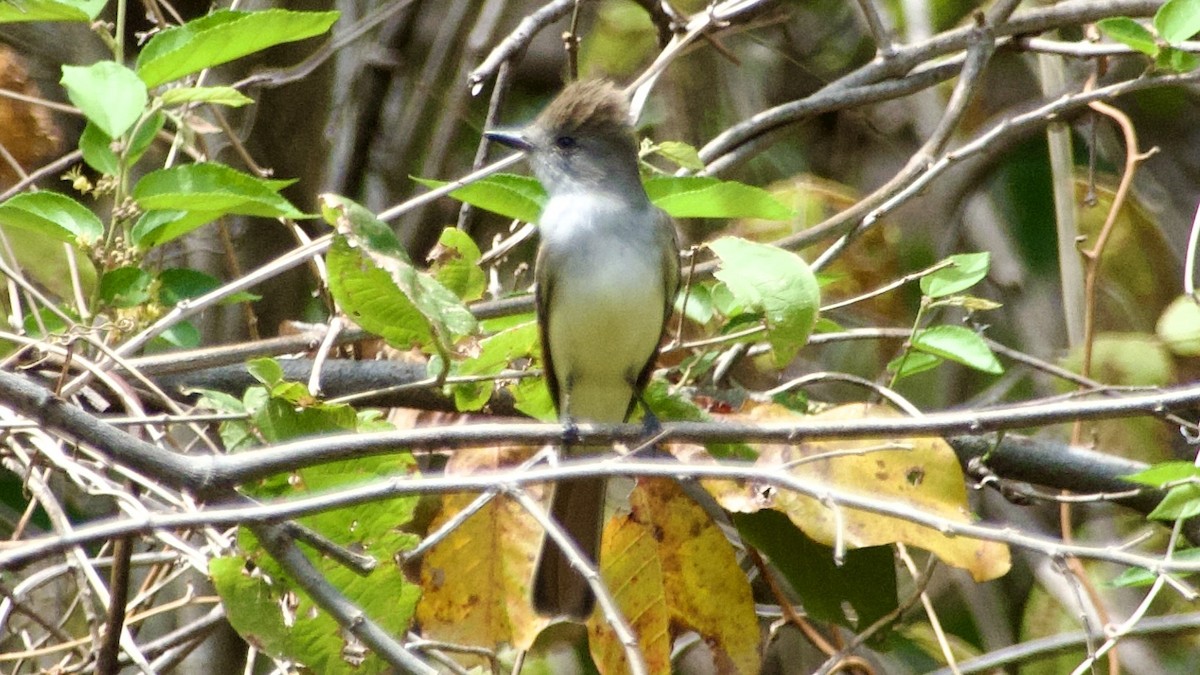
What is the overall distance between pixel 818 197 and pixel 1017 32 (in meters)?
0.69

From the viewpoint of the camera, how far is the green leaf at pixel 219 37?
2342 millimetres

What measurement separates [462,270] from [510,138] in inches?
28.9

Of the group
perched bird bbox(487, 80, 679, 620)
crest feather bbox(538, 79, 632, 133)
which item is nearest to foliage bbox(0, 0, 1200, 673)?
perched bird bbox(487, 80, 679, 620)

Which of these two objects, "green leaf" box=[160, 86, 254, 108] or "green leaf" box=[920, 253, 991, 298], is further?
"green leaf" box=[920, 253, 991, 298]

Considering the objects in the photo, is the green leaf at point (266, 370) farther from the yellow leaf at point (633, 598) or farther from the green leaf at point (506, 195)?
the yellow leaf at point (633, 598)

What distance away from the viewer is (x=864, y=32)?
17.5ft

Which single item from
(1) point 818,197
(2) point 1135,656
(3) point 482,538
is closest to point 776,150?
(1) point 818,197

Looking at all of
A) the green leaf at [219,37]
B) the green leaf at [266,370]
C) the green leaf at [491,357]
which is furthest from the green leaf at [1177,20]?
the green leaf at [266,370]

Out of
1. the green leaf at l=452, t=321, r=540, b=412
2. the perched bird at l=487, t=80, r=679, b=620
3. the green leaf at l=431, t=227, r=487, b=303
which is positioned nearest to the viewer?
the green leaf at l=452, t=321, r=540, b=412

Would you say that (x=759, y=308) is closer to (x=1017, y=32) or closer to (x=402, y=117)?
(x=1017, y=32)

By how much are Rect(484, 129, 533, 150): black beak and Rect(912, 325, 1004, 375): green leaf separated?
1.02 m

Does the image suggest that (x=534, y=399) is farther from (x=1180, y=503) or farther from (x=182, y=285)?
(x=1180, y=503)

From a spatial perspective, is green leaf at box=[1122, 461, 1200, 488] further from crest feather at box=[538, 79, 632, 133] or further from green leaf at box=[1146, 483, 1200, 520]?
crest feather at box=[538, 79, 632, 133]

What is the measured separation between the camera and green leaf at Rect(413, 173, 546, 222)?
2.61 meters
